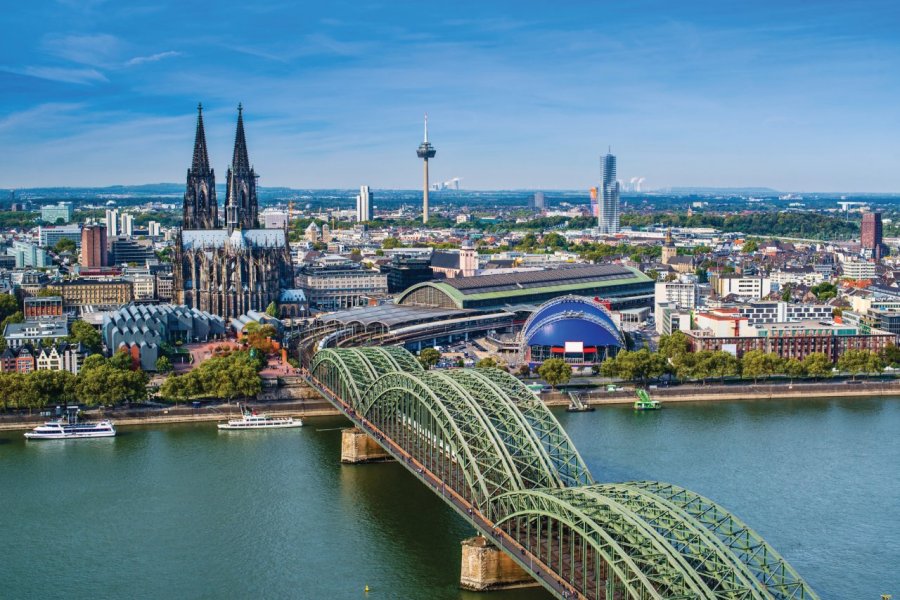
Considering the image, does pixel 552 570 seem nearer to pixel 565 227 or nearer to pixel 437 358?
pixel 437 358

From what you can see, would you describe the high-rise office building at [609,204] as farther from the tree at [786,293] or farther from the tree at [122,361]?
the tree at [122,361]

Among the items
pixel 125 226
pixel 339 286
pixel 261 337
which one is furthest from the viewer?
pixel 125 226

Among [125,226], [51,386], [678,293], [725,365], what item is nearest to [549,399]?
[725,365]

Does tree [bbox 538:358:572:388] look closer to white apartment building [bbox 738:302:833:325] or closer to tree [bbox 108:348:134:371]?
white apartment building [bbox 738:302:833:325]

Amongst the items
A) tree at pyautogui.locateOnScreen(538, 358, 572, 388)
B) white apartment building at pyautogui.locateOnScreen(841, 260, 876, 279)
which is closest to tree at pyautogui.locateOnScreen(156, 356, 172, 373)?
tree at pyautogui.locateOnScreen(538, 358, 572, 388)

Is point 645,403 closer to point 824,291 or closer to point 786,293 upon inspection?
point 786,293

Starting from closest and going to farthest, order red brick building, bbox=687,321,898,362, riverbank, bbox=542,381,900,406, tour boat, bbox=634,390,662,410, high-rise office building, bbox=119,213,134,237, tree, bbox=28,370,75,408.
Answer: tree, bbox=28,370,75,408 → tour boat, bbox=634,390,662,410 → riverbank, bbox=542,381,900,406 → red brick building, bbox=687,321,898,362 → high-rise office building, bbox=119,213,134,237

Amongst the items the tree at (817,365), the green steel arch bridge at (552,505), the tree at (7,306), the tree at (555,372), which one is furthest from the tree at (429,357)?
the tree at (7,306)
